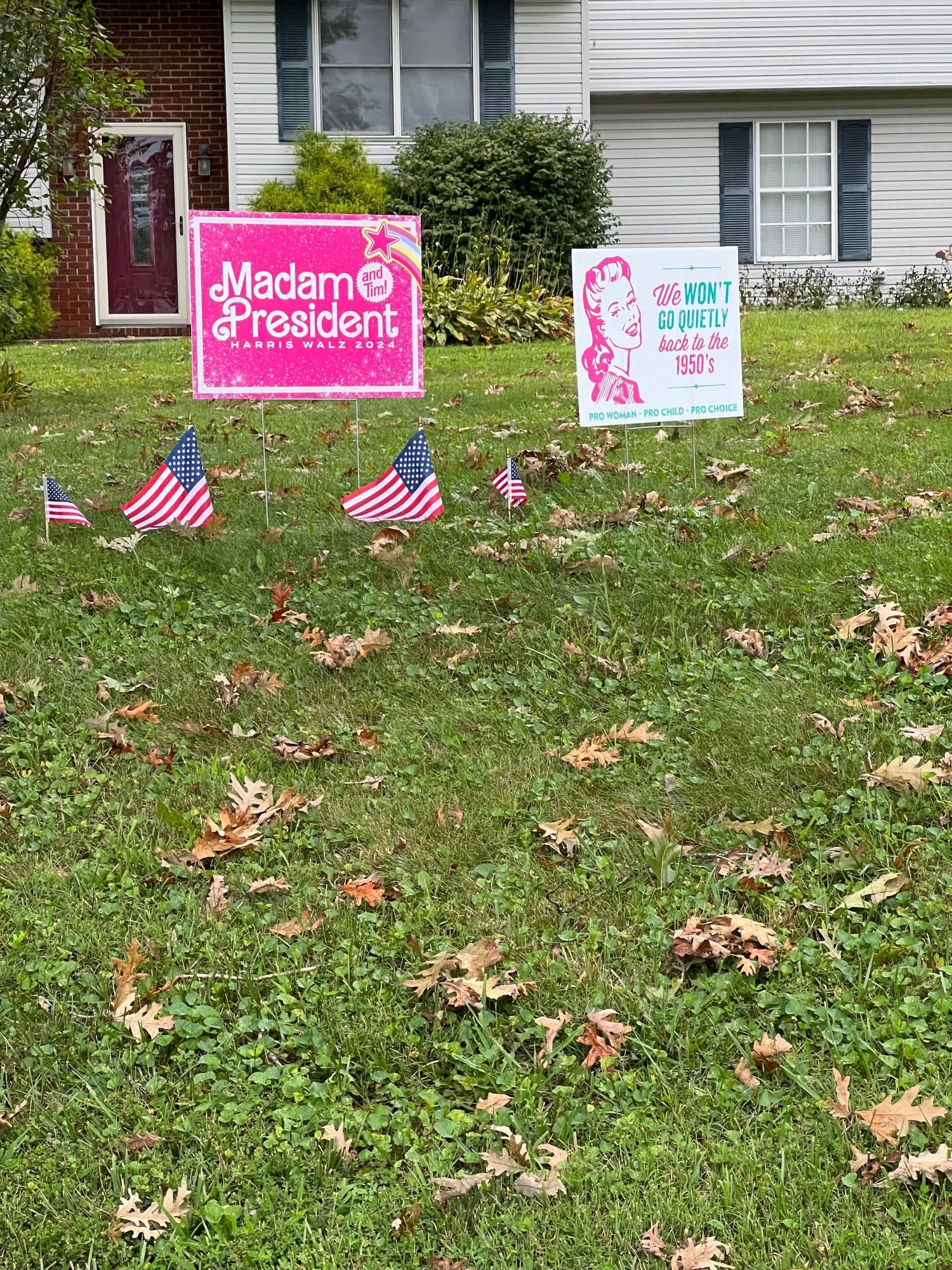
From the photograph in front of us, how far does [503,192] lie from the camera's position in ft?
55.2

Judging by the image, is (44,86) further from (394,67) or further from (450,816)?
(394,67)

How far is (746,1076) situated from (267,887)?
142 cm

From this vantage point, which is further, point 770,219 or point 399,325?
point 770,219

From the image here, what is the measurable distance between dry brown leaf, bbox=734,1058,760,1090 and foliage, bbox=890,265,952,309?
17656 mm

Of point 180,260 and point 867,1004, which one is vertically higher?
point 180,260

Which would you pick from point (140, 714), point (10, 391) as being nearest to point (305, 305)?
point (140, 714)

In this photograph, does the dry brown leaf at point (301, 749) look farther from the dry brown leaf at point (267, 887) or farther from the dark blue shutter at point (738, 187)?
the dark blue shutter at point (738, 187)

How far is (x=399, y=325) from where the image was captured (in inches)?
258

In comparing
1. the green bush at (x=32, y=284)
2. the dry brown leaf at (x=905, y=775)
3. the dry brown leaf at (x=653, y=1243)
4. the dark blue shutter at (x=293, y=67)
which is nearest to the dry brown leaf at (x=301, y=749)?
the dry brown leaf at (x=905, y=775)

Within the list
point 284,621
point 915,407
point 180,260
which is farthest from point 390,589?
point 180,260

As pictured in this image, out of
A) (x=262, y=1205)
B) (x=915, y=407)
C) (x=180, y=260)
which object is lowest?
(x=262, y=1205)

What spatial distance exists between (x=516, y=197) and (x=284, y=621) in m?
12.8

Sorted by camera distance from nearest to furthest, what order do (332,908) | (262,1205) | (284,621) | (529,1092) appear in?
(262,1205) < (529,1092) < (332,908) < (284,621)

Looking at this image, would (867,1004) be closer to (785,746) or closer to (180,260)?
(785,746)
